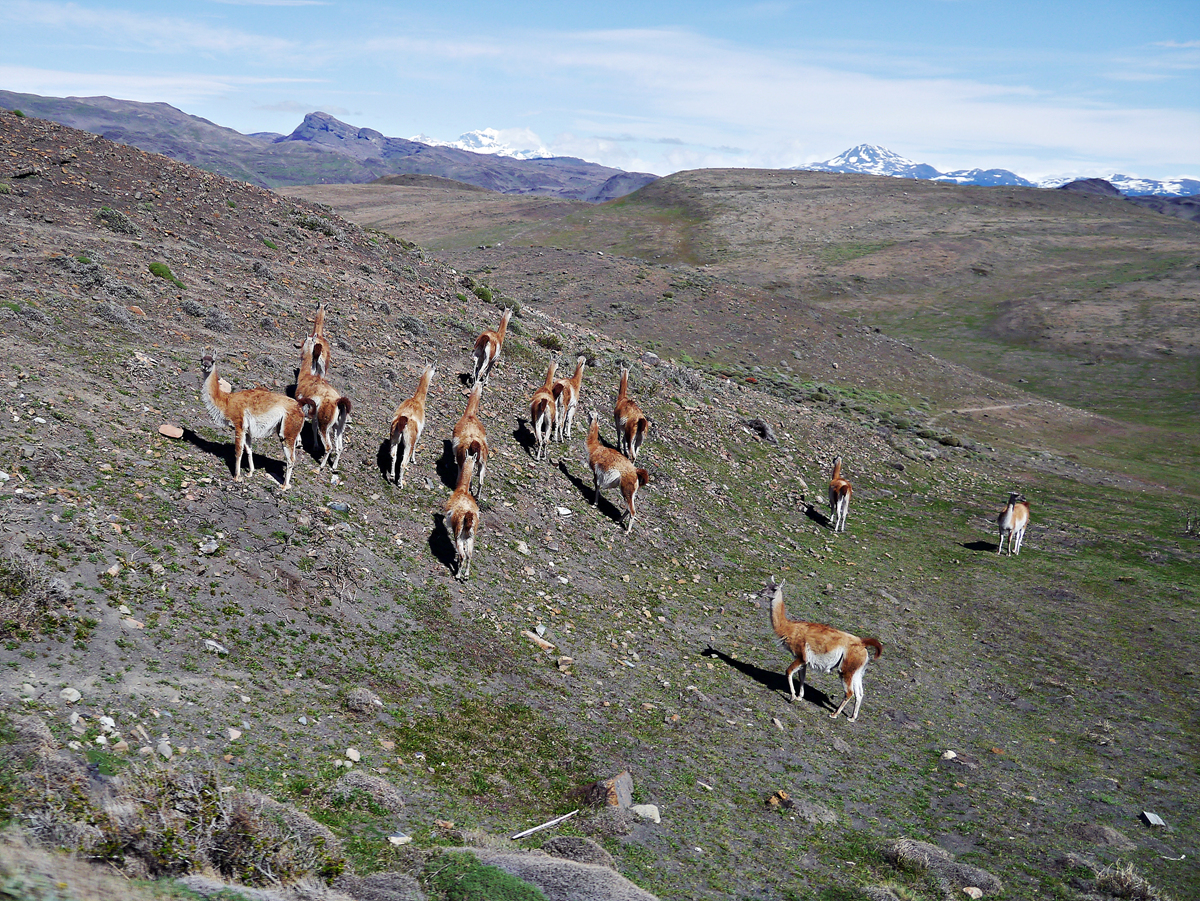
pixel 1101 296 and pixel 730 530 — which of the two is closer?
pixel 730 530

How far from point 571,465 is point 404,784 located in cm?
1211

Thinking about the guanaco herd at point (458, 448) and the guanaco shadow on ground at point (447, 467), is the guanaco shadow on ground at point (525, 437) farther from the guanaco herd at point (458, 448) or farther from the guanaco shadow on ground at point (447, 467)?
the guanaco shadow on ground at point (447, 467)

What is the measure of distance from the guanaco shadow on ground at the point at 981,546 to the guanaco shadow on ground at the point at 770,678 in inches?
542

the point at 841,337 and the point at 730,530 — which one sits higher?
the point at 841,337

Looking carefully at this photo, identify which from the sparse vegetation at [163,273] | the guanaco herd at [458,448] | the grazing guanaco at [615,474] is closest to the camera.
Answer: the guanaco herd at [458,448]

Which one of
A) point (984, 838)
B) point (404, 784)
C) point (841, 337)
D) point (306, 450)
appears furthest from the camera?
point (841, 337)

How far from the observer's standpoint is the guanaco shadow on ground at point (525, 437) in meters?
19.6

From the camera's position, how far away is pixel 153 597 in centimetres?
964

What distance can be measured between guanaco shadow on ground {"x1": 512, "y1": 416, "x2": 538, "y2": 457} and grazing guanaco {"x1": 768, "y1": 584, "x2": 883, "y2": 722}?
875cm

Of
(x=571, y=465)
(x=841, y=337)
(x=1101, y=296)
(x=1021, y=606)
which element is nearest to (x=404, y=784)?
(x=571, y=465)

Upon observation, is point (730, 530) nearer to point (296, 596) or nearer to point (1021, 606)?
point (1021, 606)

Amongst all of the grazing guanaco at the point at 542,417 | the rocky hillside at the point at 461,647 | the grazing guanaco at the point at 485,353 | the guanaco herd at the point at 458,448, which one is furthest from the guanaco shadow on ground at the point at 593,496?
the grazing guanaco at the point at 485,353

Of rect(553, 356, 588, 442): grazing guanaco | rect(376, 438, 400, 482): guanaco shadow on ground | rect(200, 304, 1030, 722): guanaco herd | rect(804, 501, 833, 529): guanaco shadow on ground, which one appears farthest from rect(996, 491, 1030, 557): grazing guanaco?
rect(376, 438, 400, 482): guanaco shadow on ground

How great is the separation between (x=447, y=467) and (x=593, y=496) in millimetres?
4249
